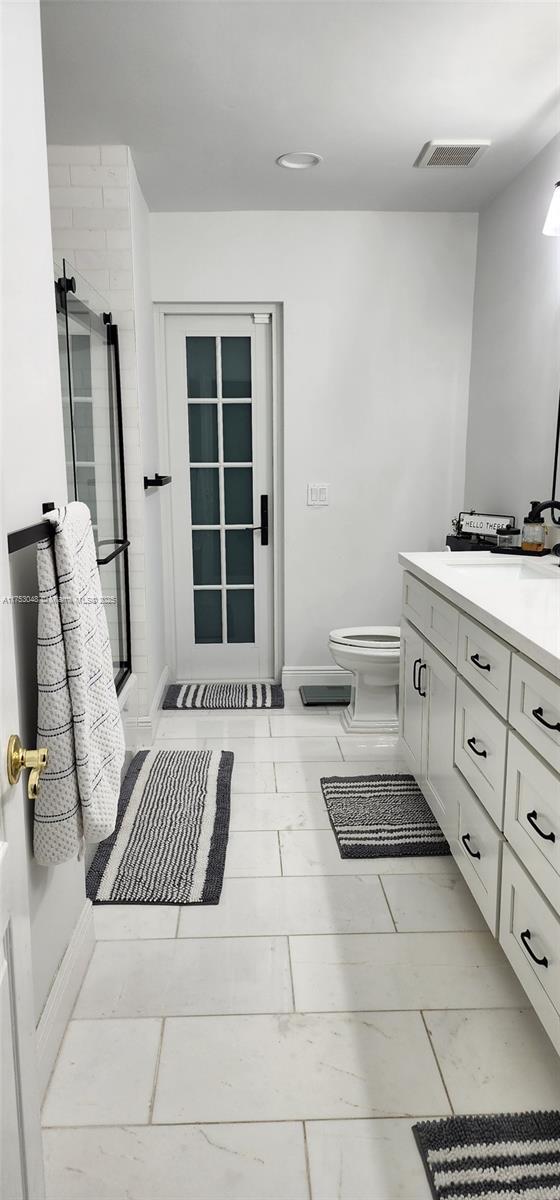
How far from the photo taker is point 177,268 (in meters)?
3.77

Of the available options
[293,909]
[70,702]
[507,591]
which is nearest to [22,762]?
[70,702]

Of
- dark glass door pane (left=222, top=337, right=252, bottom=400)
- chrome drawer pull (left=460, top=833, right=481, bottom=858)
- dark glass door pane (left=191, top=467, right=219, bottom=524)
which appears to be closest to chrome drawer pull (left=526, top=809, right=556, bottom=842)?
chrome drawer pull (left=460, top=833, right=481, bottom=858)

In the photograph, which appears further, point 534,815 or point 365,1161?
point 534,815

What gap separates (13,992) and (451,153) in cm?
320

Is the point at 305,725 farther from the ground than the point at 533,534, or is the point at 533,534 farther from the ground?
the point at 533,534

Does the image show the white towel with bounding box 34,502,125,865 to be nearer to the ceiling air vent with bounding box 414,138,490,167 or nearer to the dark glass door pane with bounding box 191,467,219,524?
the ceiling air vent with bounding box 414,138,490,167

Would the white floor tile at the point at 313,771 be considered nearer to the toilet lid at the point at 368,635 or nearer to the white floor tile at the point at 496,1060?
the toilet lid at the point at 368,635

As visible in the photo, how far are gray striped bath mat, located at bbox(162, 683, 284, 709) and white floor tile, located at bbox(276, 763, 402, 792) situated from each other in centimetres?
76

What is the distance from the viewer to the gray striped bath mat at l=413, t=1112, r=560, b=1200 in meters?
1.33

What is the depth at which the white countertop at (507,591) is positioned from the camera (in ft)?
5.09

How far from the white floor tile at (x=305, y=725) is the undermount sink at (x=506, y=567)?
1.17m

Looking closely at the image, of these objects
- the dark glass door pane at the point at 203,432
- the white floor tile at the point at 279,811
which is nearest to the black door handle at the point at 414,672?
the white floor tile at the point at 279,811

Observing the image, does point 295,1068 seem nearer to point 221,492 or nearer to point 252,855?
point 252,855

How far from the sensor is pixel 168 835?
2572 mm
